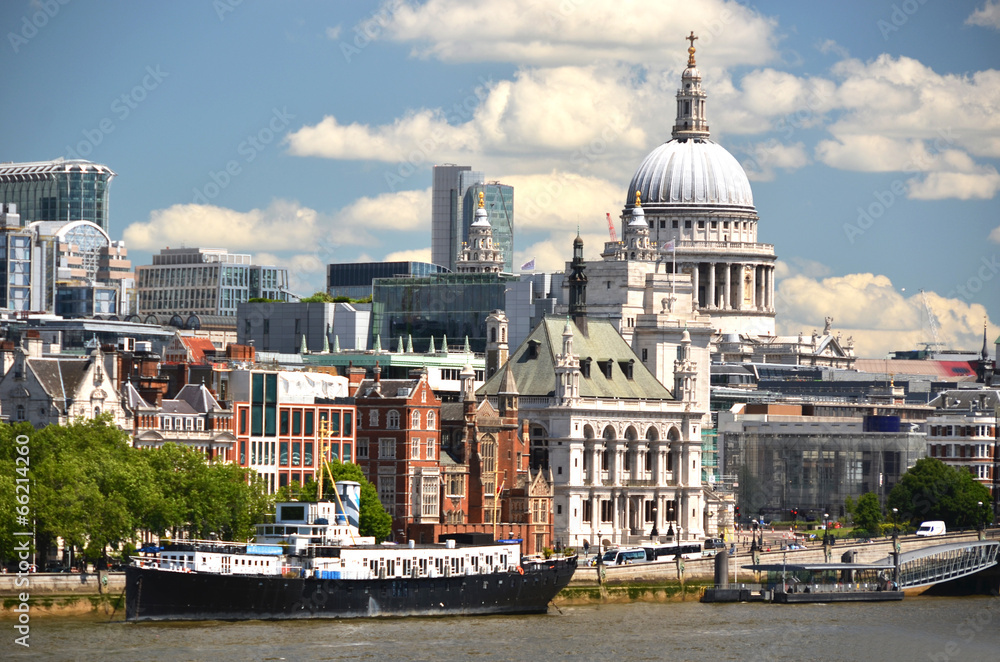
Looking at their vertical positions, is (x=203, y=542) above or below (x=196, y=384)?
below

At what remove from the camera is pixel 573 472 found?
178750 millimetres

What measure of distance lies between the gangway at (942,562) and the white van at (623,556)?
53.6 feet

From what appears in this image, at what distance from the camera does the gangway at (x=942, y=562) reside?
16312 cm

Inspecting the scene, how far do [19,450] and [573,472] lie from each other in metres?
56.8

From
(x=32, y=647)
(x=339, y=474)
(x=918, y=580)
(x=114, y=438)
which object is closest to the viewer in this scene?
(x=32, y=647)

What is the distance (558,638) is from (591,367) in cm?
6054

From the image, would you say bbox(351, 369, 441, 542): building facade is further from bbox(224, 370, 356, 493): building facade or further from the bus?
the bus

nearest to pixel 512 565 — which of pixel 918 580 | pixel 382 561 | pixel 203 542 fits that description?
pixel 382 561

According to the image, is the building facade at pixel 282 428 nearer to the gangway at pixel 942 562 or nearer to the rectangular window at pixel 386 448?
the rectangular window at pixel 386 448

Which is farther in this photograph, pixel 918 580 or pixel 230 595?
pixel 918 580

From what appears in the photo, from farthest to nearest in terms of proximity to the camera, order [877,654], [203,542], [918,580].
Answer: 1. [918,580]
2. [203,542]
3. [877,654]

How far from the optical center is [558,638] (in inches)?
4961

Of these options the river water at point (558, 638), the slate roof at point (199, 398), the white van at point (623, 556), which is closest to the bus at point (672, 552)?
the white van at point (623, 556)

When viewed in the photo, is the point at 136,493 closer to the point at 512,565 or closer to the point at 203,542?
the point at 203,542
